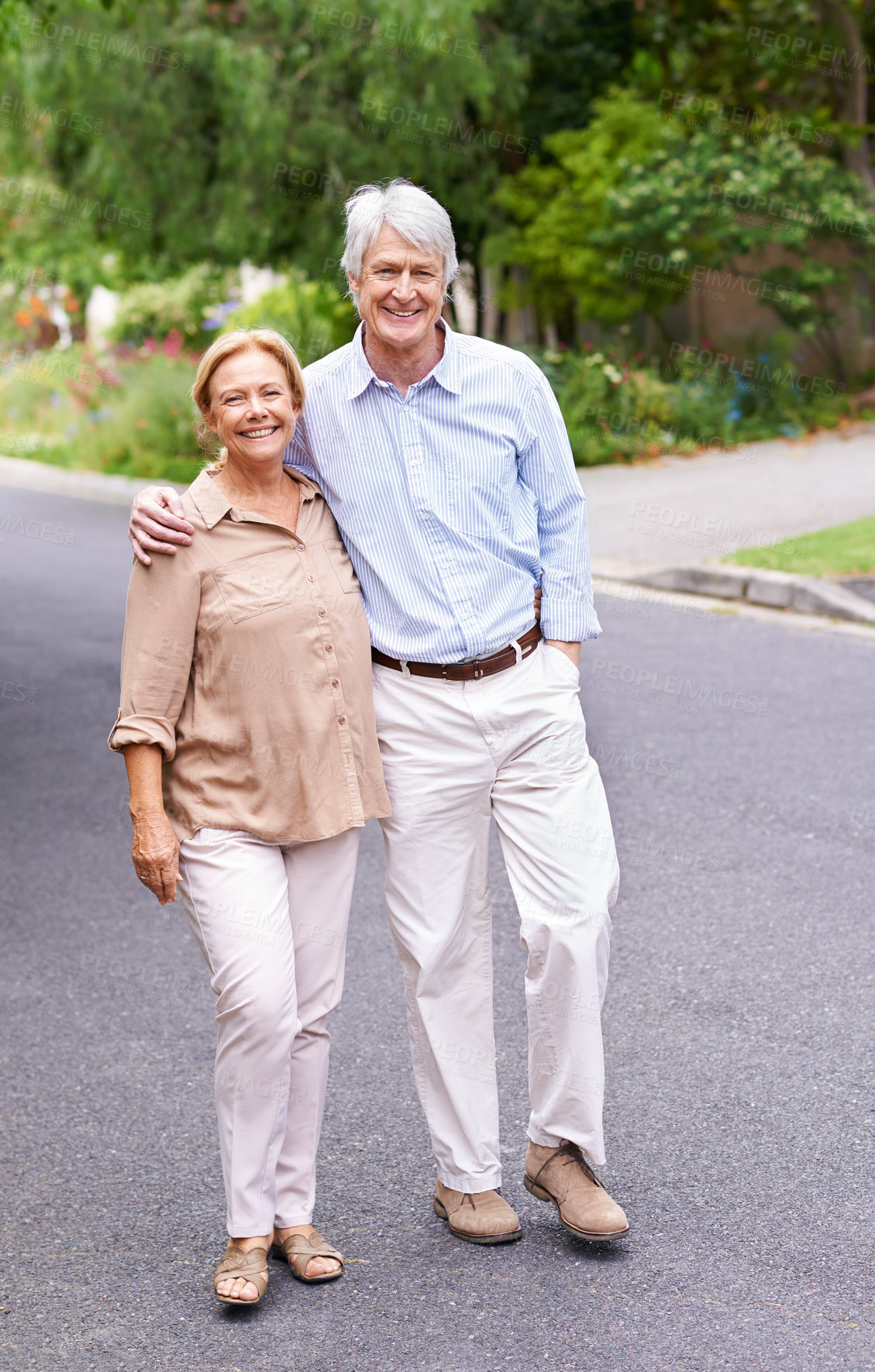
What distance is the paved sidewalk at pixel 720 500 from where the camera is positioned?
448 inches

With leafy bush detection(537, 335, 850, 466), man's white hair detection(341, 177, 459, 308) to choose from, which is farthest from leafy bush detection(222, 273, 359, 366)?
man's white hair detection(341, 177, 459, 308)

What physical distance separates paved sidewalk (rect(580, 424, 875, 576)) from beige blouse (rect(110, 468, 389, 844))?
7.90 m

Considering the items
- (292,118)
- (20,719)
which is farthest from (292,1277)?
(292,118)

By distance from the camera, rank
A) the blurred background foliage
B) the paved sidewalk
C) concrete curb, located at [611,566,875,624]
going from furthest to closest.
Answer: the blurred background foliage → the paved sidewalk → concrete curb, located at [611,566,875,624]

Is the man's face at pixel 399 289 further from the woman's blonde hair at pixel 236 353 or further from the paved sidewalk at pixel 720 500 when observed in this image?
the paved sidewalk at pixel 720 500

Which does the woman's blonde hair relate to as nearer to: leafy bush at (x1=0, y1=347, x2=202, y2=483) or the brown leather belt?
the brown leather belt

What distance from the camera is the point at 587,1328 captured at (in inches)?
111

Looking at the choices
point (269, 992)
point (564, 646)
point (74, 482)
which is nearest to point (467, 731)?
point (564, 646)

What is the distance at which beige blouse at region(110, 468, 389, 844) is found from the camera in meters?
2.86

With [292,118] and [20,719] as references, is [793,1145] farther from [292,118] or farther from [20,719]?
[292,118]

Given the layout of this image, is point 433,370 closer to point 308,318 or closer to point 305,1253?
point 305,1253

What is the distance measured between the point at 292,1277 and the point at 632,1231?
2.33ft

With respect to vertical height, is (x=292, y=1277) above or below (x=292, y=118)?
below

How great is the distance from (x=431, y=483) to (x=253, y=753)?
66 centimetres
